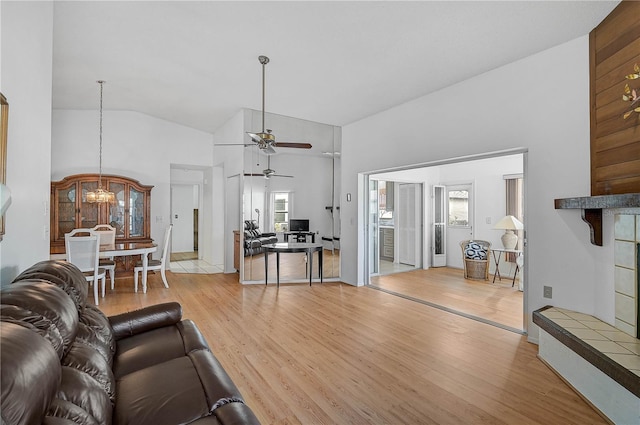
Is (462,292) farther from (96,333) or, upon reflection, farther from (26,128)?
(26,128)

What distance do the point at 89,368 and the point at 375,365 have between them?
6.86 feet

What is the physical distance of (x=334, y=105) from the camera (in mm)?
5078

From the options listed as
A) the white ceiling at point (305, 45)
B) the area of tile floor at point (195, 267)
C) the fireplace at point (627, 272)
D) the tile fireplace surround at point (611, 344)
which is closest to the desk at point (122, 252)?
the area of tile floor at point (195, 267)

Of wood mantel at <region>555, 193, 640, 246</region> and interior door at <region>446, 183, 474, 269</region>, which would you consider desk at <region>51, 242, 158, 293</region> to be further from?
interior door at <region>446, 183, 474, 269</region>

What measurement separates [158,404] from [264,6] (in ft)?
10.2

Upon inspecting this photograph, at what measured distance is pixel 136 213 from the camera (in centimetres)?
645

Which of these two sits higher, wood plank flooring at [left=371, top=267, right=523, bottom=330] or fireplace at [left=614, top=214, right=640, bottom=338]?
fireplace at [left=614, top=214, right=640, bottom=338]

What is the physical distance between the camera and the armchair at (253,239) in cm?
578

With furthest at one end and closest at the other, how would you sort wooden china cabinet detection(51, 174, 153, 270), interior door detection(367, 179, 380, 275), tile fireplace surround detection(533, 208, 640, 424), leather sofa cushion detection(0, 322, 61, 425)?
interior door detection(367, 179, 380, 275) < wooden china cabinet detection(51, 174, 153, 270) < tile fireplace surround detection(533, 208, 640, 424) < leather sofa cushion detection(0, 322, 61, 425)

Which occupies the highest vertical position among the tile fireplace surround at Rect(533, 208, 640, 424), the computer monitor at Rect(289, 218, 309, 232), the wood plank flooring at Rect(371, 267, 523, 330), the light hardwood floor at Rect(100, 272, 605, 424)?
the computer monitor at Rect(289, 218, 309, 232)

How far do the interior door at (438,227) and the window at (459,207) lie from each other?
0.15 meters

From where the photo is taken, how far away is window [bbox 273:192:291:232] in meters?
5.87

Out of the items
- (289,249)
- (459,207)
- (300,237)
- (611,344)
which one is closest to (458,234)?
(459,207)

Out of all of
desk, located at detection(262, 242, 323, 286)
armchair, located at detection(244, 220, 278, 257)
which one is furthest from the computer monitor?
armchair, located at detection(244, 220, 278, 257)
